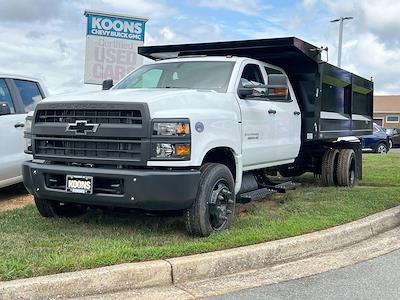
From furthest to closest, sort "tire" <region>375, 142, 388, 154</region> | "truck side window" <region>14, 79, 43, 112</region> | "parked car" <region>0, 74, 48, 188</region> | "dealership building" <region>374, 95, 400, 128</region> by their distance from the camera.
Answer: "dealership building" <region>374, 95, 400, 128</region> → "tire" <region>375, 142, 388, 154</region> → "truck side window" <region>14, 79, 43, 112</region> → "parked car" <region>0, 74, 48, 188</region>

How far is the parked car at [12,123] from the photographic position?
299 inches

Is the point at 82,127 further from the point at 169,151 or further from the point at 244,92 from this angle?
the point at 244,92

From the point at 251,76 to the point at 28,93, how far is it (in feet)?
11.7

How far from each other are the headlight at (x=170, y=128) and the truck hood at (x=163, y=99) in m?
0.10

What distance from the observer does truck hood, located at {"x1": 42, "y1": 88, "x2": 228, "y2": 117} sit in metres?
5.28

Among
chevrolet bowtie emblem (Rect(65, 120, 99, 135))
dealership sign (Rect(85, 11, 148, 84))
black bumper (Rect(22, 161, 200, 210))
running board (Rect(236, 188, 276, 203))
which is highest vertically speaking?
dealership sign (Rect(85, 11, 148, 84))

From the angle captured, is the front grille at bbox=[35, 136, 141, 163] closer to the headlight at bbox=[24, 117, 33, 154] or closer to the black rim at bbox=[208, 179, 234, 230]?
the headlight at bbox=[24, 117, 33, 154]

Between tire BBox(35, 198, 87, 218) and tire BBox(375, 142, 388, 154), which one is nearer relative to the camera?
tire BBox(35, 198, 87, 218)

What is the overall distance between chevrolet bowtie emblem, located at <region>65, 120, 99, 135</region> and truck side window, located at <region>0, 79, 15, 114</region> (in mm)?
2755

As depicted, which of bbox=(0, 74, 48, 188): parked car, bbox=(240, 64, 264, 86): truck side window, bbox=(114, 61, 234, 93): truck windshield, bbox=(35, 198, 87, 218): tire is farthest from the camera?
bbox=(0, 74, 48, 188): parked car

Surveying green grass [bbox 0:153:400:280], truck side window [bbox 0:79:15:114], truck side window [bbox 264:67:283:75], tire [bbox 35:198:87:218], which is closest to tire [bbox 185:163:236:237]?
green grass [bbox 0:153:400:280]

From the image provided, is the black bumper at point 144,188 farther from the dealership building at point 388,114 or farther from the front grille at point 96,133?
the dealership building at point 388,114

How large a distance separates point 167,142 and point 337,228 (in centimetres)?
243

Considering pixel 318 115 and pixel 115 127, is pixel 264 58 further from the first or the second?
pixel 115 127
